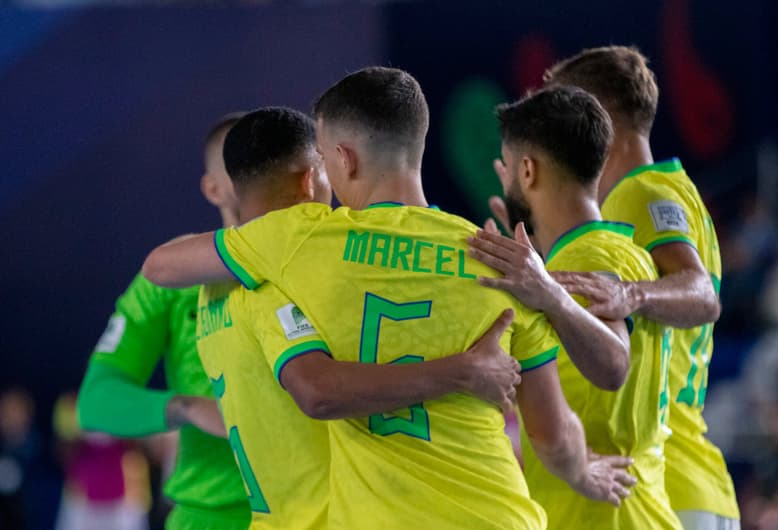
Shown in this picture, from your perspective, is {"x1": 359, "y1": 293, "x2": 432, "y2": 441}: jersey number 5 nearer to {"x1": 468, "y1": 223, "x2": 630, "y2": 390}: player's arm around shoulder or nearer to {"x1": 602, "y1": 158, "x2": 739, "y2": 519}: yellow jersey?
{"x1": 468, "y1": 223, "x2": 630, "y2": 390}: player's arm around shoulder

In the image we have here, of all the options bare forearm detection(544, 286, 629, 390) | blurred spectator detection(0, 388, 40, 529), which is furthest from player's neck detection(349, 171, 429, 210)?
blurred spectator detection(0, 388, 40, 529)

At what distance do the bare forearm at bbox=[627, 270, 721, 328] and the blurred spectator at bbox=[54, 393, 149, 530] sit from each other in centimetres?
902

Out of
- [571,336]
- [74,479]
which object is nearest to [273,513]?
[571,336]

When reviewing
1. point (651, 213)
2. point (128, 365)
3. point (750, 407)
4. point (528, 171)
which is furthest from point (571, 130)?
point (750, 407)

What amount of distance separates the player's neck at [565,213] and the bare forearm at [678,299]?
254mm

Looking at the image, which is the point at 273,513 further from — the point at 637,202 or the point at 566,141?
the point at 637,202

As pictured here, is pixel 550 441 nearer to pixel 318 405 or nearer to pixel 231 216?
pixel 318 405

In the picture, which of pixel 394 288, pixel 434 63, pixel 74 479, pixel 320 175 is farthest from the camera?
pixel 434 63

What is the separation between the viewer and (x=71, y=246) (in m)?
12.2

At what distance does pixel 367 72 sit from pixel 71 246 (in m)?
9.64

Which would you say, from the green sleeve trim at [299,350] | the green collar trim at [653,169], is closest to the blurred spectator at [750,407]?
the green collar trim at [653,169]

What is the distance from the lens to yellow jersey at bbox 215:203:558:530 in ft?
9.29

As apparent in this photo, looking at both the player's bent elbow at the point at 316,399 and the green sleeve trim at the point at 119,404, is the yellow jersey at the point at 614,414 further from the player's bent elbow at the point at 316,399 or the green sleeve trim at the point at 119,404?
the green sleeve trim at the point at 119,404

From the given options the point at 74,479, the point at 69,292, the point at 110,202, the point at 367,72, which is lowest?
the point at 74,479
